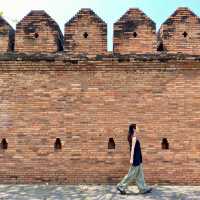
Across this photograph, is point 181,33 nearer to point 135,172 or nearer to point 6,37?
point 135,172

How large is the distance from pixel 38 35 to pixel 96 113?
81.8 inches

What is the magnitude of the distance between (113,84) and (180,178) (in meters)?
2.21

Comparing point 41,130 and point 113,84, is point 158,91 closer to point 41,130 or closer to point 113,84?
point 113,84

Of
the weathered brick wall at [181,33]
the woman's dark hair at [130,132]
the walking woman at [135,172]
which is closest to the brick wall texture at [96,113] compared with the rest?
the weathered brick wall at [181,33]

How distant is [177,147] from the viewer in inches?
280

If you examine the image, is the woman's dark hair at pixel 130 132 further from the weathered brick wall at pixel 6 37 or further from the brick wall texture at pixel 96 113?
the weathered brick wall at pixel 6 37

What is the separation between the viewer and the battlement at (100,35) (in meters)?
7.60

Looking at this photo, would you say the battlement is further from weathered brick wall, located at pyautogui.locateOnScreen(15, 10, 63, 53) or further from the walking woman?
the walking woman

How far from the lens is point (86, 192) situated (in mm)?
6387

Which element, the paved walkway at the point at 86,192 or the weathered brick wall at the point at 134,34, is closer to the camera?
the paved walkway at the point at 86,192

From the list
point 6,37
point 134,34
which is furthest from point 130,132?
point 6,37

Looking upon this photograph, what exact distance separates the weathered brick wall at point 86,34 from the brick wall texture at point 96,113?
0.05m

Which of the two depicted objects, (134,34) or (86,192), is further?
(134,34)

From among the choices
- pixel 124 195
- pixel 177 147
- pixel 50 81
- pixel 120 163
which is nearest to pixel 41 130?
pixel 50 81
